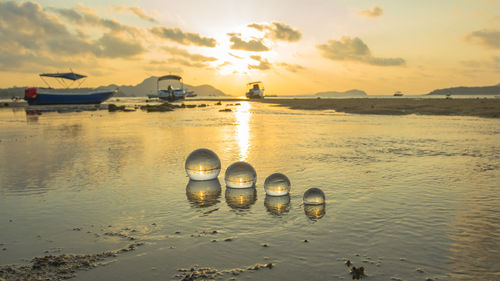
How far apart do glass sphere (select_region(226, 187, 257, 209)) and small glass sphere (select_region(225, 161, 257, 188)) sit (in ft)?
0.42

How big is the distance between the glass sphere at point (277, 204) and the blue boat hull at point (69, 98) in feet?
254

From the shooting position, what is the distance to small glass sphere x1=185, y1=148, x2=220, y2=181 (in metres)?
10.0

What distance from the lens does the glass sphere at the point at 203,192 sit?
26.5 ft

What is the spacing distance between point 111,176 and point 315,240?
739 cm

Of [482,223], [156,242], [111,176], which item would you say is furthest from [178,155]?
[482,223]

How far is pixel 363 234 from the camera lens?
603 centimetres

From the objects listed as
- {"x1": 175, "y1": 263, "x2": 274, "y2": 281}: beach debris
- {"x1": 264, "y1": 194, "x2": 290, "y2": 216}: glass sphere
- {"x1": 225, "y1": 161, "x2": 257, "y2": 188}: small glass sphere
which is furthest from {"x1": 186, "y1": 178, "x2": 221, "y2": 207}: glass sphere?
{"x1": 175, "y1": 263, "x2": 274, "y2": 281}: beach debris

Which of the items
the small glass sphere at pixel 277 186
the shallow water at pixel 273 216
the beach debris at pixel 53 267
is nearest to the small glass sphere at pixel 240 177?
the shallow water at pixel 273 216

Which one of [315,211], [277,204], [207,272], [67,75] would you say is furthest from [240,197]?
[67,75]

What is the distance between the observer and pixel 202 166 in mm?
9992

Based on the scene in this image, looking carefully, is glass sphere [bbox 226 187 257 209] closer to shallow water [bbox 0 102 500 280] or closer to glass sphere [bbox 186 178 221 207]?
shallow water [bbox 0 102 500 280]

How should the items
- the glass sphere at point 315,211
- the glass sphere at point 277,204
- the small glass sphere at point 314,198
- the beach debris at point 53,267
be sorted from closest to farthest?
1. the beach debris at point 53,267
2. the glass sphere at point 315,211
3. the glass sphere at point 277,204
4. the small glass sphere at point 314,198

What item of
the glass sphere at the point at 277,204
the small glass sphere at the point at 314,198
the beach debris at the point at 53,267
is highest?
the small glass sphere at the point at 314,198

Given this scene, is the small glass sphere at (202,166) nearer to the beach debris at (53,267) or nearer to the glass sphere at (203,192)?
the glass sphere at (203,192)
